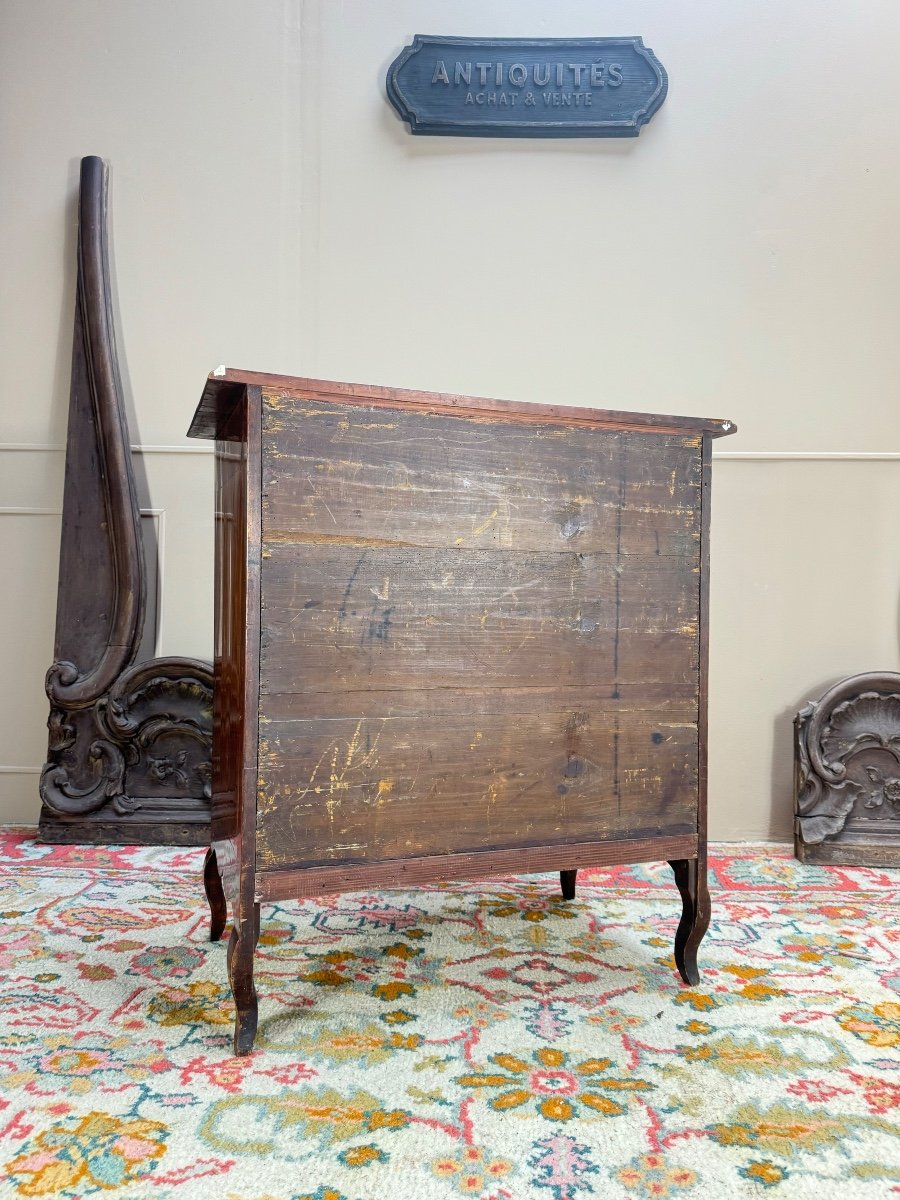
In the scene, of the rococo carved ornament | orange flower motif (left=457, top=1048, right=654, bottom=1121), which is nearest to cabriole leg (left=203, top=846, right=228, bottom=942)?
orange flower motif (left=457, top=1048, right=654, bottom=1121)

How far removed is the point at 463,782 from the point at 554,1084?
48 cm

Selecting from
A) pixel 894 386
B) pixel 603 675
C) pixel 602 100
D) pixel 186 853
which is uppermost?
pixel 602 100

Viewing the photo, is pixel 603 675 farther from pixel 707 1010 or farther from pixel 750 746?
pixel 750 746

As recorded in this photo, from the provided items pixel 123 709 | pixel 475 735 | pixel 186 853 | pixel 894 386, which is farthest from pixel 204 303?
pixel 894 386

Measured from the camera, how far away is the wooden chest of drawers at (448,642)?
1.37 meters

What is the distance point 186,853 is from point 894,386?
263 cm

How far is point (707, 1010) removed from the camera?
60.6 inches

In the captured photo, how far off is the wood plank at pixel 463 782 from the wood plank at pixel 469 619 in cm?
8

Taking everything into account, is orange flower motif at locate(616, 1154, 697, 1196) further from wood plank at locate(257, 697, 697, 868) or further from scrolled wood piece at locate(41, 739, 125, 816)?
scrolled wood piece at locate(41, 739, 125, 816)

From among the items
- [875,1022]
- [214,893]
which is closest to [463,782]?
[214,893]

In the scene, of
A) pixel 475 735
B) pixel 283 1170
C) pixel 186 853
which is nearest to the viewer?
pixel 283 1170

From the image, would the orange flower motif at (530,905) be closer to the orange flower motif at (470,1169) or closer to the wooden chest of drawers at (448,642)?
the wooden chest of drawers at (448,642)

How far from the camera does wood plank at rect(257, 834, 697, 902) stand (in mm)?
1380

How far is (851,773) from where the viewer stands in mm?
2582
